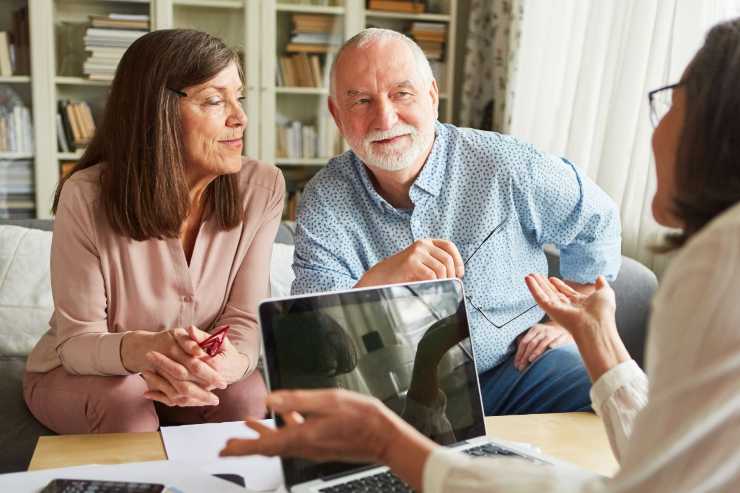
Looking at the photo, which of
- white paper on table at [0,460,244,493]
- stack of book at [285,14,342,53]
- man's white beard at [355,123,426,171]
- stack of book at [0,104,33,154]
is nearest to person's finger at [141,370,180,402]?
white paper on table at [0,460,244,493]

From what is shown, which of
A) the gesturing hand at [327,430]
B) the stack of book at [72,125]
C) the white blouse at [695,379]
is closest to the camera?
the white blouse at [695,379]

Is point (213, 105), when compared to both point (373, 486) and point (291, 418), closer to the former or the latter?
point (373, 486)

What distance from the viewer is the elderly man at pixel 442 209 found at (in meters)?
1.77

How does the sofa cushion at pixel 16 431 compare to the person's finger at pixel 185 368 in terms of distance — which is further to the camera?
the sofa cushion at pixel 16 431

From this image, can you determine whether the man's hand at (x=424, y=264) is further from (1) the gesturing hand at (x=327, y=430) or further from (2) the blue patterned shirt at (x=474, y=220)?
(1) the gesturing hand at (x=327, y=430)

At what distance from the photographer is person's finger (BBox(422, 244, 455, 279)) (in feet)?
4.63

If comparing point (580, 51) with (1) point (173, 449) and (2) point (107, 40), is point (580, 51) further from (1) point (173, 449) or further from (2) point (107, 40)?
(1) point (173, 449)

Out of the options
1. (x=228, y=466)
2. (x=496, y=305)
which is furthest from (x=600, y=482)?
(x=496, y=305)

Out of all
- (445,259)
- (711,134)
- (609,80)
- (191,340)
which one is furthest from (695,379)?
(609,80)

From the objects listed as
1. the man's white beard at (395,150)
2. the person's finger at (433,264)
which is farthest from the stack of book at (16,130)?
the person's finger at (433,264)

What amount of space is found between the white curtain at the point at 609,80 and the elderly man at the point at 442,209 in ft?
2.20

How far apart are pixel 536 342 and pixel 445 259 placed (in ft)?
1.55

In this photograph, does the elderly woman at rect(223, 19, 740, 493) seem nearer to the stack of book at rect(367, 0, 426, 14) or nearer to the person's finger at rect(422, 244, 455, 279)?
the person's finger at rect(422, 244, 455, 279)

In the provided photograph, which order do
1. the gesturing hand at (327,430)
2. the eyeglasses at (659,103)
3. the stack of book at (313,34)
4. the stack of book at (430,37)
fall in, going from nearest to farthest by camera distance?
the gesturing hand at (327,430), the eyeglasses at (659,103), the stack of book at (313,34), the stack of book at (430,37)
